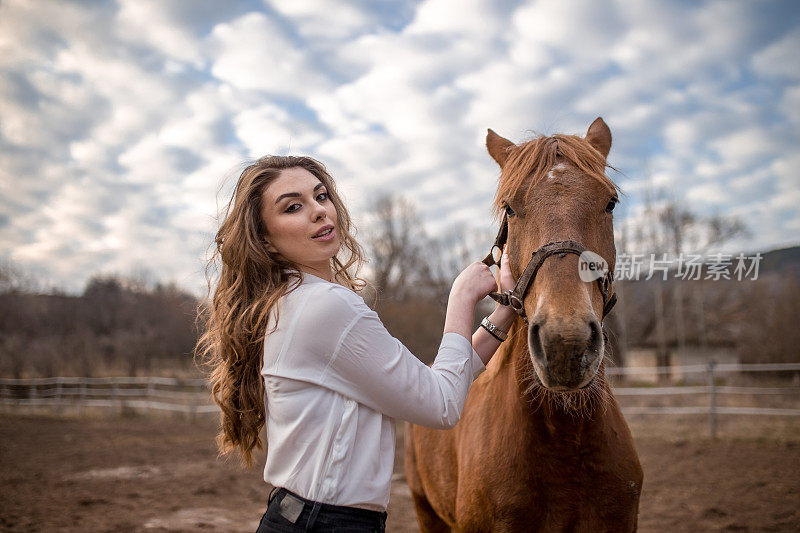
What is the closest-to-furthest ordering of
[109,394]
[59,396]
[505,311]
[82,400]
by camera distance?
[505,311] < [109,394] < [82,400] < [59,396]

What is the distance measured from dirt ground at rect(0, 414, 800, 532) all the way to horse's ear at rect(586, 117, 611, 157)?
4.78m

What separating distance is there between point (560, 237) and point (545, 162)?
419mm

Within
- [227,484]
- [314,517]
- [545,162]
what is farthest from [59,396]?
[545,162]

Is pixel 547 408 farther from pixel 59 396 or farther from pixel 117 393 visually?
pixel 59 396

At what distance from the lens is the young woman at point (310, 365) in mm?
1430

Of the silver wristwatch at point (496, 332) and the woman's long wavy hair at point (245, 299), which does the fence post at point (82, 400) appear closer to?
the woman's long wavy hair at point (245, 299)

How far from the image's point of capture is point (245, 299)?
67.1 inches

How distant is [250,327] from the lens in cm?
166

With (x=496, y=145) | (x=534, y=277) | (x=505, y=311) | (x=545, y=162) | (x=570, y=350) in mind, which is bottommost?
(x=570, y=350)

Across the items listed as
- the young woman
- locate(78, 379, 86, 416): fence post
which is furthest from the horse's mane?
locate(78, 379, 86, 416): fence post

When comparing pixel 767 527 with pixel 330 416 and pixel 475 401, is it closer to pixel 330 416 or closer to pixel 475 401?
pixel 475 401

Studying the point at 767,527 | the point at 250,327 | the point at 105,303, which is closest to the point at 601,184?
the point at 250,327

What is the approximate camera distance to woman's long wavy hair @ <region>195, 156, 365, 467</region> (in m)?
1.65

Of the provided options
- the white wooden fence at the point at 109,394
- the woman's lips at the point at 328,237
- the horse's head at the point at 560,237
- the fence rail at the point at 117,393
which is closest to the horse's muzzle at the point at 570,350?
the horse's head at the point at 560,237
